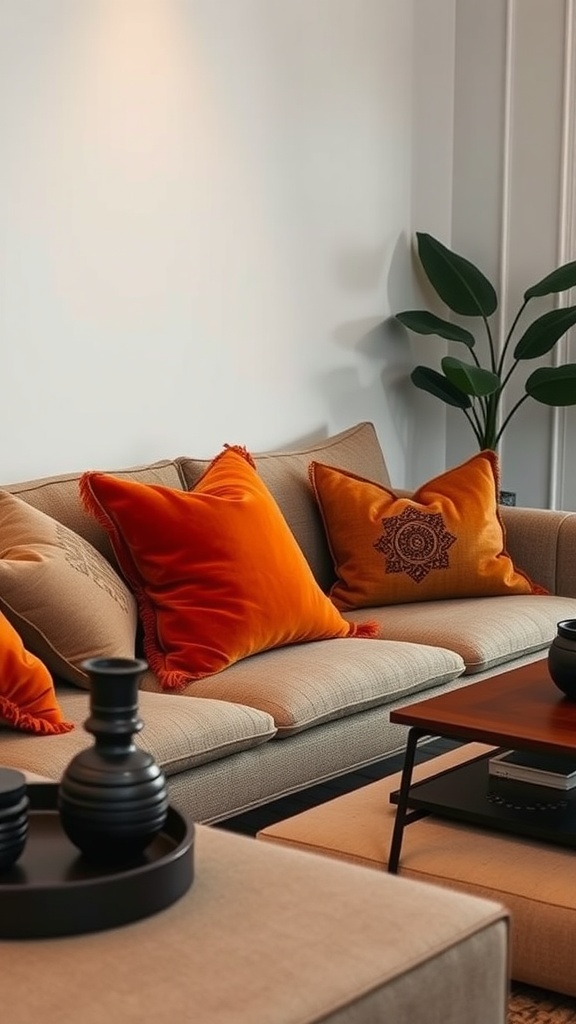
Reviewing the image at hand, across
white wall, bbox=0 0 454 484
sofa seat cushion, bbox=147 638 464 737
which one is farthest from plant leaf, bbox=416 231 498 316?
sofa seat cushion, bbox=147 638 464 737

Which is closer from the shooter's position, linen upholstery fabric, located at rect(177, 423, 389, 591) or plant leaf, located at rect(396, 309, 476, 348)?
linen upholstery fabric, located at rect(177, 423, 389, 591)

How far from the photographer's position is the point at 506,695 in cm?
268

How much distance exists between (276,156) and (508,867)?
105 inches

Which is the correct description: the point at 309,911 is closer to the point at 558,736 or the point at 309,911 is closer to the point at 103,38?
the point at 558,736

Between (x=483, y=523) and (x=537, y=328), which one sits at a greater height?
(x=537, y=328)

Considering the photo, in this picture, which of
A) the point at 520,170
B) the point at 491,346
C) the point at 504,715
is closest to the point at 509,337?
the point at 491,346

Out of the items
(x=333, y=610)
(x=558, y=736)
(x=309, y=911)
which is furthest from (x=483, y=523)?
(x=309, y=911)

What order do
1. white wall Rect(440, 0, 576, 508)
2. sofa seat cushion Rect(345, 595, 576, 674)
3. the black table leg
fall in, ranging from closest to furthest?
the black table leg
sofa seat cushion Rect(345, 595, 576, 674)
white wall Rect(440, 0, 576, 508)

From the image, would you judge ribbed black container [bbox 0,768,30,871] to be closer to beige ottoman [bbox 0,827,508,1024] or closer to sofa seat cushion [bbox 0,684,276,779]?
beige ottoman [bbox 0,827,508,1024]

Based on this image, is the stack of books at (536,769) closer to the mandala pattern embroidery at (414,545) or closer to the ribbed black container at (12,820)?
the mandala pattern embroidery at (414,545)

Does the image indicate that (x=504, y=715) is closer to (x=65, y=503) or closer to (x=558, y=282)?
(x=65, y=503)

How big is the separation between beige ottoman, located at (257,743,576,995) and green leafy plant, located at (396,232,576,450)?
7.19 ft

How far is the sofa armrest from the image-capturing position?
13.2 ft

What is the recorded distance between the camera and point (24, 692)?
260 cm
